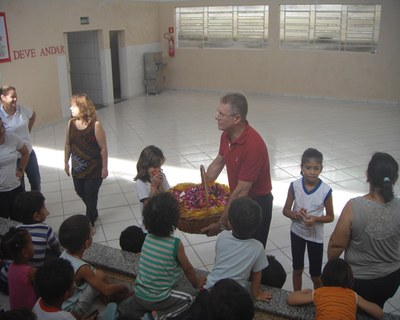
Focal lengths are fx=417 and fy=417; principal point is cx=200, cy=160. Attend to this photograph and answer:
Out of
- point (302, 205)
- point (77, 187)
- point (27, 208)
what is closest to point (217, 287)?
point (302, 205)

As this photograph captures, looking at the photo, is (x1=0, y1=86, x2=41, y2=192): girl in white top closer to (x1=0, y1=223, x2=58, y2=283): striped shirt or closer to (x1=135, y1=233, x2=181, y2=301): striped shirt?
(x1=0, y1=223, x2=58, y2=283): striped shirt

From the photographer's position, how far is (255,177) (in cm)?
271

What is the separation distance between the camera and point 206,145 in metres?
7.43

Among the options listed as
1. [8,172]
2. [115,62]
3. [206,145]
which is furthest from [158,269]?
[115,62]

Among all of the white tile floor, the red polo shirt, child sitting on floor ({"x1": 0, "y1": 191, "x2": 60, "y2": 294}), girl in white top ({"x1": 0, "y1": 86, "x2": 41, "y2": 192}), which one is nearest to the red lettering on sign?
the white tile floor

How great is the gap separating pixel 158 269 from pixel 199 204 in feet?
2.82

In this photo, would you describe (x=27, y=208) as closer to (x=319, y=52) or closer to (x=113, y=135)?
(x=113, y=135)

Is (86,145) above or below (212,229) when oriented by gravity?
above

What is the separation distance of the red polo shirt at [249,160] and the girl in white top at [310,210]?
254mm

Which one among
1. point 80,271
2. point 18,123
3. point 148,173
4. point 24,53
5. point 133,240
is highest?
point 24,53

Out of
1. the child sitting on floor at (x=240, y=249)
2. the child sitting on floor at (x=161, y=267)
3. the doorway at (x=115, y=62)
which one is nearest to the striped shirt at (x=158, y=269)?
the child sitting on floor at (x=161, y=267)

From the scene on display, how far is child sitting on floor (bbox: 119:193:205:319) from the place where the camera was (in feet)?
7.43

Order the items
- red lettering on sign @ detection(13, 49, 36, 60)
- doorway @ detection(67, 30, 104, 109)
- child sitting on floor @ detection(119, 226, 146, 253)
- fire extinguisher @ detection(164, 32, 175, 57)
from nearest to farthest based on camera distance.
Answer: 1. child sitting on floor @ detection(119, 226, 146, 253)
2. red lettering on sign @ detection(13, 49, 36, 60)
3. doorway @ detection(67, 30, 104, 109)
4. fire extinguisher @ detection(164, 32, 175, 57)

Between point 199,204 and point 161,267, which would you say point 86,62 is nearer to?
point 199,204
